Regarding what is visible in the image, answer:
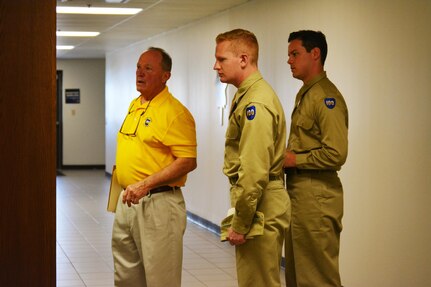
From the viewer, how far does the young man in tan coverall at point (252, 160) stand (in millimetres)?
3619

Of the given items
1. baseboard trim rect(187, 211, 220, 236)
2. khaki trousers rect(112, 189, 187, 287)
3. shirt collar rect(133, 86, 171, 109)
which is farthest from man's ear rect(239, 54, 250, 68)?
baseboard trim rect(187, 211, 220, 236)

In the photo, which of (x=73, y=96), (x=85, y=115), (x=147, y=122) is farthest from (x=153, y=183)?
(x=85, y=115)

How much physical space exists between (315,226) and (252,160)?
108cm

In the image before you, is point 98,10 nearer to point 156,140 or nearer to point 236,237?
point 156,140

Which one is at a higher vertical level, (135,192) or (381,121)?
(381,121)

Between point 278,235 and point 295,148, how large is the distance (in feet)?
3.00

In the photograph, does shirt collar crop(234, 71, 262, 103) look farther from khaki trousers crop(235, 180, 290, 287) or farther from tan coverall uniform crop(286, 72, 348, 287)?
tan coverall uniform crop(286, 72, 348, 287)

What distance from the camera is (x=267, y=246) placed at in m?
3.82

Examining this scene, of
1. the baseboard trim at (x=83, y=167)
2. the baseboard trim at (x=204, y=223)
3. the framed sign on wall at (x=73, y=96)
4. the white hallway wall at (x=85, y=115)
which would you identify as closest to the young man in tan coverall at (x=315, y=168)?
the baseboard trim at (x=204, y=223)

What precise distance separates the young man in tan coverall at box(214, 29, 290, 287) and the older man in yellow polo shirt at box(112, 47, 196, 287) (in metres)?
0.68

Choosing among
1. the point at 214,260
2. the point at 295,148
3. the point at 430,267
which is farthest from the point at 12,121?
the point at 214,260

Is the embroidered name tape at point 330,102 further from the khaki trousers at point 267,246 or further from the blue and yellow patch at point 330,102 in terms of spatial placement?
the khaki trousers at point 267,246

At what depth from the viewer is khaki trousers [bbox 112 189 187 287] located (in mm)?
4484

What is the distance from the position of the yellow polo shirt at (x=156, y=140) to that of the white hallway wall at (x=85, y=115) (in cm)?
1501
